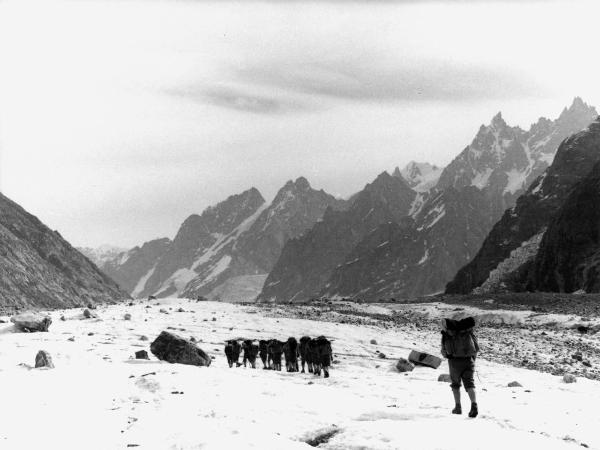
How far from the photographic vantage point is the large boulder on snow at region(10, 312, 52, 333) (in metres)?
28.8

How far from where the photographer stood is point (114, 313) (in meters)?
43.0

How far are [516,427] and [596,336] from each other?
33846 millimetres

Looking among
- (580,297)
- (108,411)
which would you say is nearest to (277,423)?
(108,411)

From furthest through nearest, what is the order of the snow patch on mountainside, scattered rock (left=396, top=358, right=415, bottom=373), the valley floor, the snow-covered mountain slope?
the snow-covered mountain slope < the snow patch on mountainside < scattered rock (left=396, top=358, right=415, bottom=373) < the valley floor

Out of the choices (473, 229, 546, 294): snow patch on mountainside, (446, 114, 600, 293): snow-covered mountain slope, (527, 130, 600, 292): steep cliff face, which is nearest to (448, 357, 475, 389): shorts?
(527, 130, 600, 292): steep cliff face

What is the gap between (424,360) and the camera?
84.2 ft

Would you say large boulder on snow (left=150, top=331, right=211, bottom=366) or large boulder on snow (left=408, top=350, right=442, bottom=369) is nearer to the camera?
large boulder on snow (left=150, top=331, right=211, bottom=366)

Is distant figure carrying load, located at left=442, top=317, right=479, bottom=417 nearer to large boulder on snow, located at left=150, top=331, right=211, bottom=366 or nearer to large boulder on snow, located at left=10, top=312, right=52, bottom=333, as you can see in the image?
large boulder on snow, located at left=150, top=331, right=211, bottom=366

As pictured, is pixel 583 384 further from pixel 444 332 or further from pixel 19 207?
pixel 19 207

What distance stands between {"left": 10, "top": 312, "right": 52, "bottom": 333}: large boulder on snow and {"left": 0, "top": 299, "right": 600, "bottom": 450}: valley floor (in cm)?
335

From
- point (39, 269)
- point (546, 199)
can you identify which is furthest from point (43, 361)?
point (546, 199)

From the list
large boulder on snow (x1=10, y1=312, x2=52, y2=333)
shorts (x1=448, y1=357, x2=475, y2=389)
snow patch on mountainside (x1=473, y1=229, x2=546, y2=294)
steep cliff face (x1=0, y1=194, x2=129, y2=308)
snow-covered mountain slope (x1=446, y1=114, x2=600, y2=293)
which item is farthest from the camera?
snow-covered mountain slope (x1=446, y1=114, x2=600, y2=293)

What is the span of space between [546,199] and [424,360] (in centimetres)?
18060

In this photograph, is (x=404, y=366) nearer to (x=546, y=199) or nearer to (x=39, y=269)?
(x=39, y=269)
